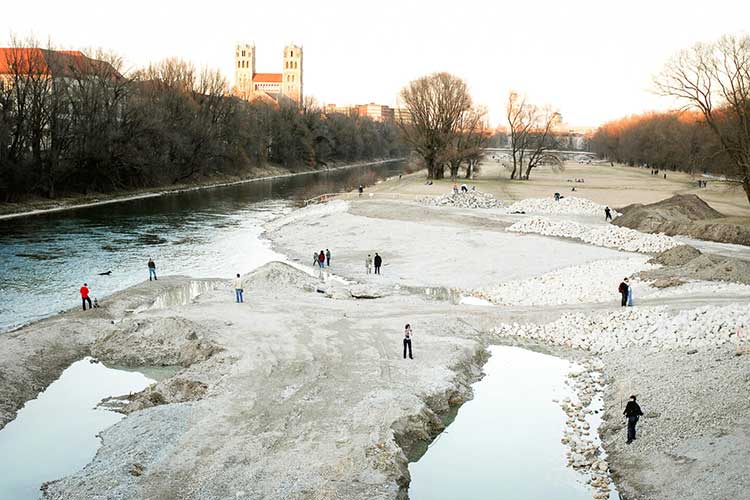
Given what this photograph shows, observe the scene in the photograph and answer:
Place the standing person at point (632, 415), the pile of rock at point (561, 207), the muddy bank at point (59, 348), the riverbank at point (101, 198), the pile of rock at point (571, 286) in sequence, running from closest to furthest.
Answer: the standing person at point (632, 415) → the muddy bank at point (59, 348) → the pile of rock at point (571, 286) → the pile of rock at point (561, 207) → the riverbank at point (101, 198)

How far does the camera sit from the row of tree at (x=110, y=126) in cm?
6262

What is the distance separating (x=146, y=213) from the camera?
61.0 metres

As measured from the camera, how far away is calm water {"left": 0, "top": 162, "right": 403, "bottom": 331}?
30906 millimetres

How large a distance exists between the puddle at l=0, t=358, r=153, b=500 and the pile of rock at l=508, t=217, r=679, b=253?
30.4 meters

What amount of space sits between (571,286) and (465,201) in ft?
105

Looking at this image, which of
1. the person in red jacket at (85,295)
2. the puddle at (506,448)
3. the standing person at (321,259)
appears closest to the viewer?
the puddle at (506,448)

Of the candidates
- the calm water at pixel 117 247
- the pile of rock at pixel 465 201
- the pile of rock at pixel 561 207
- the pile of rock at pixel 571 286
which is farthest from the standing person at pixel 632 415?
the pile of rock at pixel 465 201

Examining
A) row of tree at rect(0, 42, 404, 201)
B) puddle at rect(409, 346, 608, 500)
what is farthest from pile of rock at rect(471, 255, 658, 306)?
row of tree at rect(0, 42, 404, 201)

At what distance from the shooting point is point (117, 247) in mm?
42344

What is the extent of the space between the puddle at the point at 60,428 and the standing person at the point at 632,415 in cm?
1337

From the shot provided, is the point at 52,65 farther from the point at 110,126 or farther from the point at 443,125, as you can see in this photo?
the point at 443,125

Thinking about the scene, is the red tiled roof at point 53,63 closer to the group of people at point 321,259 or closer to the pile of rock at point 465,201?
the pile of rock at point 465,201

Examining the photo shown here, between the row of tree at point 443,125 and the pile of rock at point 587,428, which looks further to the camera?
the row of tree at point 443,125

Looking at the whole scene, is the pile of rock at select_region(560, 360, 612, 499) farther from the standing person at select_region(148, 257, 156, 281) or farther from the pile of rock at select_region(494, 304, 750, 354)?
the standing person at select_region(148, 257, 156, 281)
